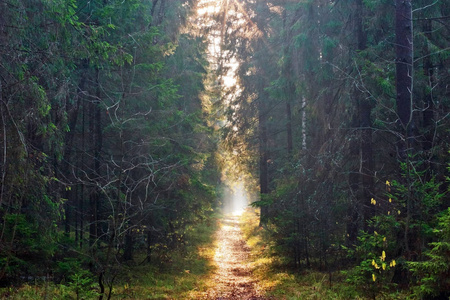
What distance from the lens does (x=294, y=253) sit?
12586 millimetres

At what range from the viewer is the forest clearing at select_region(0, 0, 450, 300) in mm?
Result: 6656

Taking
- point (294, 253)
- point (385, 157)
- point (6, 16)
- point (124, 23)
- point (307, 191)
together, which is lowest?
point (294, 253)

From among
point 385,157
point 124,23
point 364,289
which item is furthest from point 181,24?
point 364,289

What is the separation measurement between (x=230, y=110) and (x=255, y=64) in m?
3.05

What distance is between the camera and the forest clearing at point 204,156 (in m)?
6.66

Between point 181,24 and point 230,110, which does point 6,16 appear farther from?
point 230,110

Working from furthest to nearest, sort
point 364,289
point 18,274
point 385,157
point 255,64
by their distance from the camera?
point 255,64 → point 385,157 → point 18,274 → point 364,289

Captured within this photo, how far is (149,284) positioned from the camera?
34.6 feet

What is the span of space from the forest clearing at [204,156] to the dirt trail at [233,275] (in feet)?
0.43

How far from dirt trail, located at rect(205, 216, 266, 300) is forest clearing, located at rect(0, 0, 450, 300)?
0.13m

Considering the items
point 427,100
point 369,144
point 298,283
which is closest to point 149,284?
point 298,283

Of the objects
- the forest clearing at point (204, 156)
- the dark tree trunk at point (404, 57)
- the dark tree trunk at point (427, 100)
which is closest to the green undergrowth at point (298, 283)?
the forest clearing at point (204, 156)

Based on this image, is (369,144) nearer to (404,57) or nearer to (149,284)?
(404,57)

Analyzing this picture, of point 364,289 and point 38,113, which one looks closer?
point 38,113
